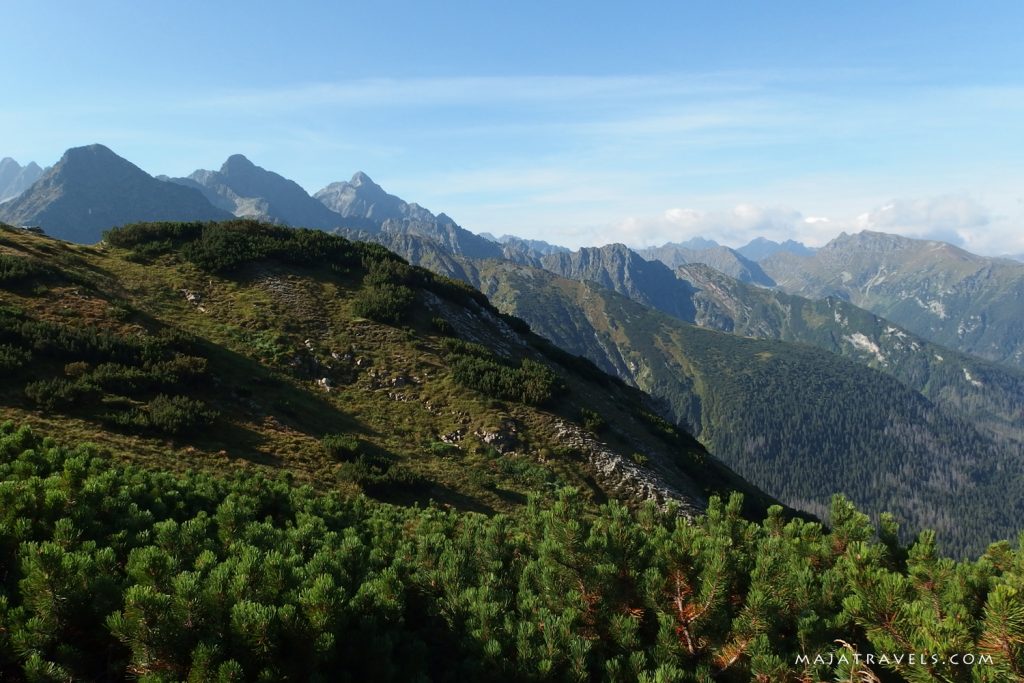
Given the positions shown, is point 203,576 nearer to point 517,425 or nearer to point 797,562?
point 797,562

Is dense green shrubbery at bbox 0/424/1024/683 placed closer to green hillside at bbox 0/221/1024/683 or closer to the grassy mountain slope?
green hillside at bbox 0/221/1024/683

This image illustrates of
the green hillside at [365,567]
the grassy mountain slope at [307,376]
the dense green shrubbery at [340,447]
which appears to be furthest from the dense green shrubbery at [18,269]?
the dense green shrubbery at [340,447]

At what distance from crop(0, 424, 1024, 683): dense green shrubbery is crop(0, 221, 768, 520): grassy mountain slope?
1180 centimetres

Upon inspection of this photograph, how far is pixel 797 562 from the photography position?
8.80 metres

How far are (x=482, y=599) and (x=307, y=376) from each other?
86.2 ft

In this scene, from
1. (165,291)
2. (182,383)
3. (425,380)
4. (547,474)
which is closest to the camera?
(182,383)

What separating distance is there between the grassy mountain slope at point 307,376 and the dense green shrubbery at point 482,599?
11.8 meters

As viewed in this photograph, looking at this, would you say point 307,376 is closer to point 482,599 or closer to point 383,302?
point 383,302

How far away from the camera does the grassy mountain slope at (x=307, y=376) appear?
21188 millimetres

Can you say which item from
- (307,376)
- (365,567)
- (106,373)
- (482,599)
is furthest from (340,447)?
(482,599)

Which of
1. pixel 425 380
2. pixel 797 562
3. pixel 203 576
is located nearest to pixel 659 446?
pixel 425 380

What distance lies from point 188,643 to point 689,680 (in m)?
5.60

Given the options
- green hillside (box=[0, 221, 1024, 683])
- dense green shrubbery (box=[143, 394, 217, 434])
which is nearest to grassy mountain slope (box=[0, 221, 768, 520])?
dense green shrubbery (box=[143, 394, 217, 434])

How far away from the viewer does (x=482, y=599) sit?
24.1 ft
